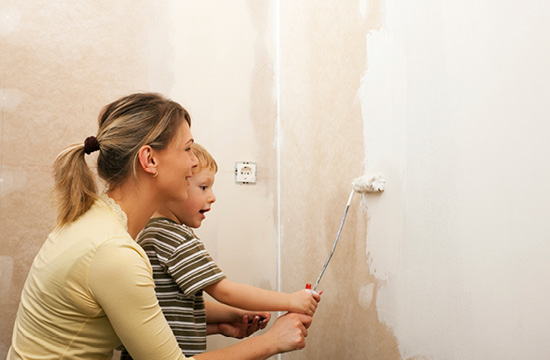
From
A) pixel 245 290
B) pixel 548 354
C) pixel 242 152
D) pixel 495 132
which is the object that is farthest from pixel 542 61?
pixel 242 152

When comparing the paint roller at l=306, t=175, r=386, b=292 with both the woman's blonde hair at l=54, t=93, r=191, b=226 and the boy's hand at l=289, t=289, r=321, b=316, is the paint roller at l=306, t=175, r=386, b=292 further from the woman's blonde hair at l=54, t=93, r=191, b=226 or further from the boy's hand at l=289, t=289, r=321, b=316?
the woman's blonde hair at l=54, t=93, r=191, b=226

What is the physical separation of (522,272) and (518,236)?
0.21ft

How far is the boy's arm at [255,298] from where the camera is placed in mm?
1115

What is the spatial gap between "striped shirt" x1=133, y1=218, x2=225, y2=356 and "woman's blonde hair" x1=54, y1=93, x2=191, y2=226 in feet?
0.62

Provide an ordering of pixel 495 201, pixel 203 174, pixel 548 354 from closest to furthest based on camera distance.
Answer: pixel 548 354 → pixel 495 201 → pixel 203 174

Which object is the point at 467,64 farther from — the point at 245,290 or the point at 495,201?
the point at 245,290

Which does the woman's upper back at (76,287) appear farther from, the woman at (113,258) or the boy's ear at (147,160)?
the boy's ear at (147,160)

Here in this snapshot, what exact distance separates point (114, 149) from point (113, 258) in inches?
9.7

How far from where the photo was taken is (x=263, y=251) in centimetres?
187

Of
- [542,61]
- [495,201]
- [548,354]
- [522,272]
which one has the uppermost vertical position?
[542,61]

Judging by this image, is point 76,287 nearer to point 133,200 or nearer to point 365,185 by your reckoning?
point 133,200

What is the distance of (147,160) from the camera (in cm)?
100

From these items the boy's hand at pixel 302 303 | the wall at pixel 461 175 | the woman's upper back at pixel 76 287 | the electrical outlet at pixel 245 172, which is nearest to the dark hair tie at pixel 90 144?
the woman's upper back at pixel 76 287

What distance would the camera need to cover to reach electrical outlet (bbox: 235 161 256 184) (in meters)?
1.84
